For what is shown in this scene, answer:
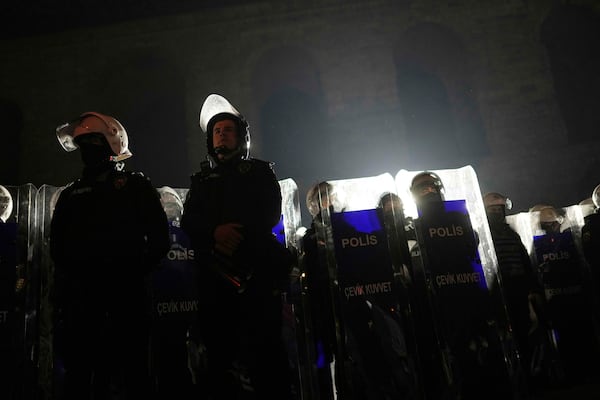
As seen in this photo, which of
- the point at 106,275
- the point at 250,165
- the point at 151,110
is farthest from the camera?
the point at 151,110

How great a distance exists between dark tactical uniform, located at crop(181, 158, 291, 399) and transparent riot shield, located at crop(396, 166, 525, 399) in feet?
5.30

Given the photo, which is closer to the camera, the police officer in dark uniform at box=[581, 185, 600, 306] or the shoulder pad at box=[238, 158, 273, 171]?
the shoulder pad at box=[238, 158, 273, 171]

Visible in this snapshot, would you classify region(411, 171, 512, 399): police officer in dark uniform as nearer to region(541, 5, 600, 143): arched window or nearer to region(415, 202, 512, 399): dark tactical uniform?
region(415, 202, 512, 399): dark tactical uniform

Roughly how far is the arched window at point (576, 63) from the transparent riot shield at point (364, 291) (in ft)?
28.7

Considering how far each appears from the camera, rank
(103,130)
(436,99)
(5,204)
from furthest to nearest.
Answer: (436,99) < (5,204) < (103,130)

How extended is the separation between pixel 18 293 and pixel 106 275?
1.79 m

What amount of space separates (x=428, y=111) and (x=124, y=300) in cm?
1026

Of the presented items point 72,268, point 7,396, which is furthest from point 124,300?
point 7,396

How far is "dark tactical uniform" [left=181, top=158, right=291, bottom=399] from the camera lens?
271 centimetres

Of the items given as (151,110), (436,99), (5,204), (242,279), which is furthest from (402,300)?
(151,110)

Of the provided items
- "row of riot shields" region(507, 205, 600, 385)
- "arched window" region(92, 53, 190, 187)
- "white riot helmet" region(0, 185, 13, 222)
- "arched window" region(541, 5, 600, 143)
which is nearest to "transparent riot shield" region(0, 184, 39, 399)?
"white riot helmet" region(0, 185, 13, 222)

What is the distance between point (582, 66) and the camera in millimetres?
11266

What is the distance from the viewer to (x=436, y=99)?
38.7 ft

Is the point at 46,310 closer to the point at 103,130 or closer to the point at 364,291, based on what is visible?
the point at 103,130
